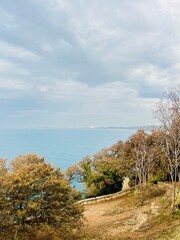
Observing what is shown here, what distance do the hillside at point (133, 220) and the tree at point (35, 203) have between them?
227 cm

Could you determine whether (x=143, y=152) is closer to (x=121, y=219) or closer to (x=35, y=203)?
(x=121, y=219)

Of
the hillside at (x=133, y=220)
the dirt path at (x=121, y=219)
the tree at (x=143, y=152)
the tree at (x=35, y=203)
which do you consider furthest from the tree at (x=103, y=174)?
the tree at (x=35, y=203)

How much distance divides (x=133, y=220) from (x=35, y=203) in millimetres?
7842

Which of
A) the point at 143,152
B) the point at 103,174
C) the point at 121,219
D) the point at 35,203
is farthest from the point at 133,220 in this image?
the point at 103,174

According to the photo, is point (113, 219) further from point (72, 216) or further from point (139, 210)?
point (72, 216)

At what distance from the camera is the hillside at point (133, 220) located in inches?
516

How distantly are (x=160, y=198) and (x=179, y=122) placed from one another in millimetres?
6394

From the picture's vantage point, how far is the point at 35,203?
10.9 metres

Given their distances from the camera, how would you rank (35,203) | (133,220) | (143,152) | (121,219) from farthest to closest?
(143,152)
(121,219)
(133,220)
(35,203)

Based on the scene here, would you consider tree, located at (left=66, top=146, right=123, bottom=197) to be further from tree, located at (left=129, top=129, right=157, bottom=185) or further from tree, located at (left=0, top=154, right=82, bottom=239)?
tree, located at (left=0, top=154, right=82, bottom=239)

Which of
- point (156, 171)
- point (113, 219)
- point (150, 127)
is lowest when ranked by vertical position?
point (113, 219)

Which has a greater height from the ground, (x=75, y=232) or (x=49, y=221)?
(x=49, y=221)

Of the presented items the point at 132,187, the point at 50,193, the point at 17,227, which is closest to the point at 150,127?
the point at 132,187

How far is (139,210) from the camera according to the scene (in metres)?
18.7
